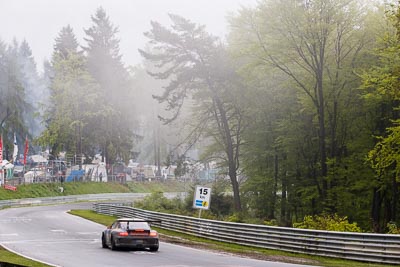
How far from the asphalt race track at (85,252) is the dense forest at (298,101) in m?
12.1

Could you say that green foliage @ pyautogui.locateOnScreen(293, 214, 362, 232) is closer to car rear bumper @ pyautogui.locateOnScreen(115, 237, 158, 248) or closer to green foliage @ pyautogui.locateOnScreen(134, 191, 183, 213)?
car rear bumper @ pyautogui.locateOnScreen(115, 237, 158, 248)

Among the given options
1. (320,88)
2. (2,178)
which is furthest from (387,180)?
(2,178)

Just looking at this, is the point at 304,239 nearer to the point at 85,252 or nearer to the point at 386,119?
the point at 85,252

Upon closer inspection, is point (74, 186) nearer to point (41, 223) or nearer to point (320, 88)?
point (41, 223)

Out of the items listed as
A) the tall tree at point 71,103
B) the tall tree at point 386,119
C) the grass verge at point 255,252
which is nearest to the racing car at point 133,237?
the grass verge at point 255,252

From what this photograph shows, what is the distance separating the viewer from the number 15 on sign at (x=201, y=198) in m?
30.2

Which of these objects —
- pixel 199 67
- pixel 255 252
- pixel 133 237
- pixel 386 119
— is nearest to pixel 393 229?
pixel 255 252

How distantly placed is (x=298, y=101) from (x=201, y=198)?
14214mm

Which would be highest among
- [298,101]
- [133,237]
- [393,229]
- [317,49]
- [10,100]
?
[10,100]

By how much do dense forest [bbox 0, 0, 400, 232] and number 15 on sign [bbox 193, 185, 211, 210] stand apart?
8148mm

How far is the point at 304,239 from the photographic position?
22109 millimetres

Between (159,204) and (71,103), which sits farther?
(71,103)

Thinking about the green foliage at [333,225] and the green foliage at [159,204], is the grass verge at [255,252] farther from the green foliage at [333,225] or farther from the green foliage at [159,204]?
the green foliage at [159,204]

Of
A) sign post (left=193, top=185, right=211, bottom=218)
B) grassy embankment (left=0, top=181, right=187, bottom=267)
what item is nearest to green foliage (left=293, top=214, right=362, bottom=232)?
sign post (left=193, top=185, right=211, bottom=218)
